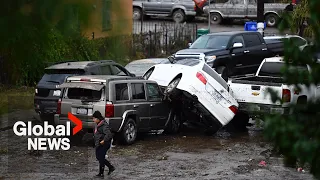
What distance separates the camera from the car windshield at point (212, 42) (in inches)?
850

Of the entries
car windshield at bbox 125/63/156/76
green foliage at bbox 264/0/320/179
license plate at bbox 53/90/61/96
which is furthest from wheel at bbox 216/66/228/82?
green foliage at bbox 264/0/320/179

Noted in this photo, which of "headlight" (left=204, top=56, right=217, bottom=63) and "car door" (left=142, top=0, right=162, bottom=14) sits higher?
"car door" (left=142, top=0, right=162, bottom=14)

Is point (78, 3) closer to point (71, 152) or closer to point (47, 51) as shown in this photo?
point (47, 51)

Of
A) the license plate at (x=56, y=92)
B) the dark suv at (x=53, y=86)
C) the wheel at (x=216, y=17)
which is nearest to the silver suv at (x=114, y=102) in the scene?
the dark suv at (x=53, y=86)

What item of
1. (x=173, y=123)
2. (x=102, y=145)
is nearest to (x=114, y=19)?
(x=102, y=145)

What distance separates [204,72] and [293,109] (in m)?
13.5

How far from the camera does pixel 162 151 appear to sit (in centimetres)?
1510

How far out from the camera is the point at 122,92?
1552 cm

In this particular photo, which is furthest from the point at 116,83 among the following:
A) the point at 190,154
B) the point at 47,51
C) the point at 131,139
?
the point at 47,51

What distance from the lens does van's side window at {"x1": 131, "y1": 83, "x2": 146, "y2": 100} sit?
52.1 feet

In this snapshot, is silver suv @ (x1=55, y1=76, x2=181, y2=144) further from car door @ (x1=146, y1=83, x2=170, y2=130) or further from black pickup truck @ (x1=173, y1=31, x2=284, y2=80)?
black pickup truck @ (x1=173, y1=31, x2=284, y2=80)

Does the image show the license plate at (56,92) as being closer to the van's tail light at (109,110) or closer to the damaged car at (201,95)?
the van's tail light at (109,110)

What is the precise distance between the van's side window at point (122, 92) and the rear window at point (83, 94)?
0.47 m

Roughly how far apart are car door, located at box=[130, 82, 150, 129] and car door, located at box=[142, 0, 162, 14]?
24.5 meters
